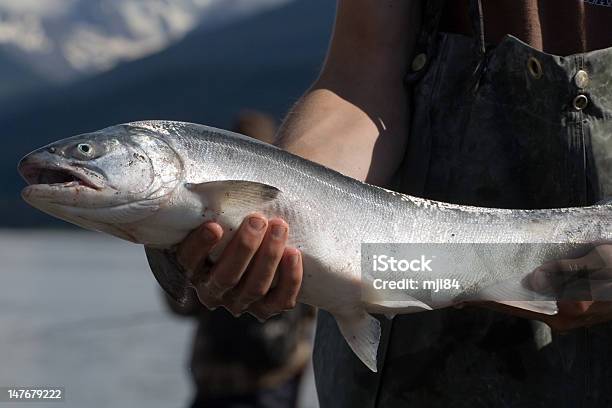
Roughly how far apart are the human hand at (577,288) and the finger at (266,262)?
61 cm

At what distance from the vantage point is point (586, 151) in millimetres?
3367

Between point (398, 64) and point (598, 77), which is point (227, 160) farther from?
point (598, 77)

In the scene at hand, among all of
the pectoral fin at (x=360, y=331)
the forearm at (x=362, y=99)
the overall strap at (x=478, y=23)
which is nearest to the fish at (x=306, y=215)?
the pectoral fin at (x=360, y=331)

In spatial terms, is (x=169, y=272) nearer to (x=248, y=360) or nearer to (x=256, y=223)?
(x=256, y=223)

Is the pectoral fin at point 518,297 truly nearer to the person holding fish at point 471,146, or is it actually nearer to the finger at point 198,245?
the person holding fish at point 471,146

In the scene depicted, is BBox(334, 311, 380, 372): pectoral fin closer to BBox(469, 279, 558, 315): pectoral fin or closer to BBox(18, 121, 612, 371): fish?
BBox(18, 121, 612, 371): fish

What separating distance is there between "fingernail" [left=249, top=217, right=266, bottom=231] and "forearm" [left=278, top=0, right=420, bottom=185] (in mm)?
505

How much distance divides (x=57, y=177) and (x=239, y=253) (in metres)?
0.53

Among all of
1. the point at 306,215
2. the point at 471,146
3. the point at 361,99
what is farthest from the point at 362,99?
the point at 306,215

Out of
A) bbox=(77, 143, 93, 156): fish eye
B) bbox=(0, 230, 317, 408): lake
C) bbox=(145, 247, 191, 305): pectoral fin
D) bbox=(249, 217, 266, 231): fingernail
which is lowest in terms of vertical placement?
bbox=(0, 230, 317, 408): lake

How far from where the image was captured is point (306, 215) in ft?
10.5

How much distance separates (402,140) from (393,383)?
0.74 metres

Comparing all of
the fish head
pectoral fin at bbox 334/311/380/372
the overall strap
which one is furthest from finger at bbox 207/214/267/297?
the overall strap

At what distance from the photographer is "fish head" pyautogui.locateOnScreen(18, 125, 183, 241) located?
3039 millimetres
